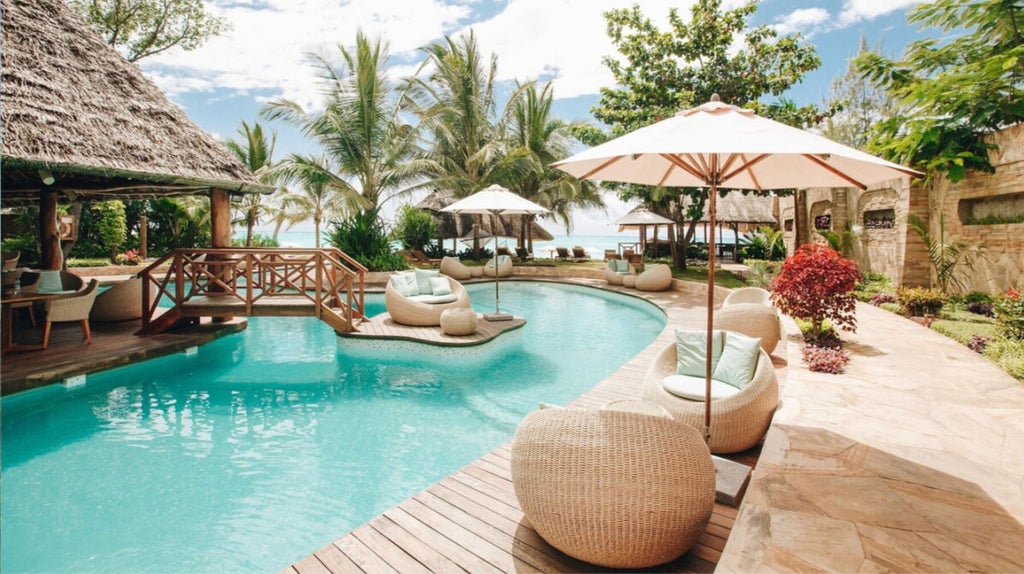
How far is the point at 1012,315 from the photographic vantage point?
5.55m

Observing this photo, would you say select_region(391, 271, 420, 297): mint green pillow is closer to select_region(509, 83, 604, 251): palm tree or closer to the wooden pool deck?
the wooden pool deck

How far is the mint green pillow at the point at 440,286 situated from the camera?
882 cm

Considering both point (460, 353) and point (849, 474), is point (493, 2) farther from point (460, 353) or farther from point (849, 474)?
point (849, 474)

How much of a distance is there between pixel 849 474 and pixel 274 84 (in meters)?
17.9

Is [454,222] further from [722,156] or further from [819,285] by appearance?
[722,156]

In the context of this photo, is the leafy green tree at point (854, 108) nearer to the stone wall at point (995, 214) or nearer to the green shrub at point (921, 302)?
the stone wall at point (995, 214)

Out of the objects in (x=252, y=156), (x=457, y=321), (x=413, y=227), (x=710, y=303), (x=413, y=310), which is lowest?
(x=457, y=321)

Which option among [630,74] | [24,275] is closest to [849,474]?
[24,275]

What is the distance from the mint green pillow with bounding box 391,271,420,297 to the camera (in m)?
8.61

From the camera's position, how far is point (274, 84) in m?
15.6

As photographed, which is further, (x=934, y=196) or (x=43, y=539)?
(x=934, y=196)

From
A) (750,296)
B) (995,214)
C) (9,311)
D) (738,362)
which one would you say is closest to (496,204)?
(750,296)

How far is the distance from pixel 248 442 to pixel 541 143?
1770 cm

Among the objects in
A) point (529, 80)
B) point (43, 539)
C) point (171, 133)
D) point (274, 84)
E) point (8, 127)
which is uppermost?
point (529, 80)
